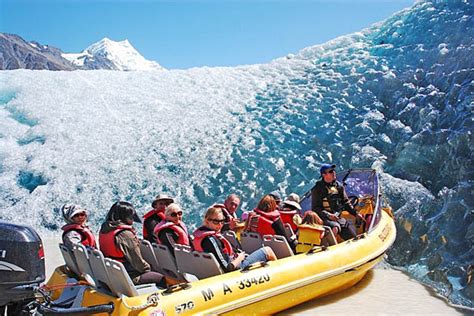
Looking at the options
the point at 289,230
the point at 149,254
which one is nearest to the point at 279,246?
the point at 289,230

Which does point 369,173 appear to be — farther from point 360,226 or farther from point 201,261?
point 201,261

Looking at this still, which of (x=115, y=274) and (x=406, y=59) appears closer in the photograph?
(x=115, y=274)

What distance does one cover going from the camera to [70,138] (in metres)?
13.6

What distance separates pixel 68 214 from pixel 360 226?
422 centimetres

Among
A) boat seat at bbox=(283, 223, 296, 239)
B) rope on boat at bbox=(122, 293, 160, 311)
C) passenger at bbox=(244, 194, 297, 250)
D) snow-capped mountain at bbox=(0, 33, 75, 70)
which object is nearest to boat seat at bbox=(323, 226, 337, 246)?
boat seat at bbox=(283, 223, 296, 239)

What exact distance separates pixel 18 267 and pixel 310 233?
3272 millimetres

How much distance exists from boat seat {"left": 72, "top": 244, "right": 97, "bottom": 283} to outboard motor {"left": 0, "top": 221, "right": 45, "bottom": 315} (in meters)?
0.46

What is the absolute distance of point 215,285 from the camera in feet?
15.0

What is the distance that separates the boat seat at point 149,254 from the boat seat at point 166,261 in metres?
0.04

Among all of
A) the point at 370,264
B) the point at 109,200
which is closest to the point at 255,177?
the point at 109,200

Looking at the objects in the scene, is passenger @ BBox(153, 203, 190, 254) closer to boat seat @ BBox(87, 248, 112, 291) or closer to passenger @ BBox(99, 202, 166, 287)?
passenger @ BBox(99, 202, 166, 287)

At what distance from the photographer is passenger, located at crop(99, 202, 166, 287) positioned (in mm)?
4695

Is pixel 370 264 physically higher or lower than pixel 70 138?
lower

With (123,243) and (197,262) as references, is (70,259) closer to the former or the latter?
(123,243)
